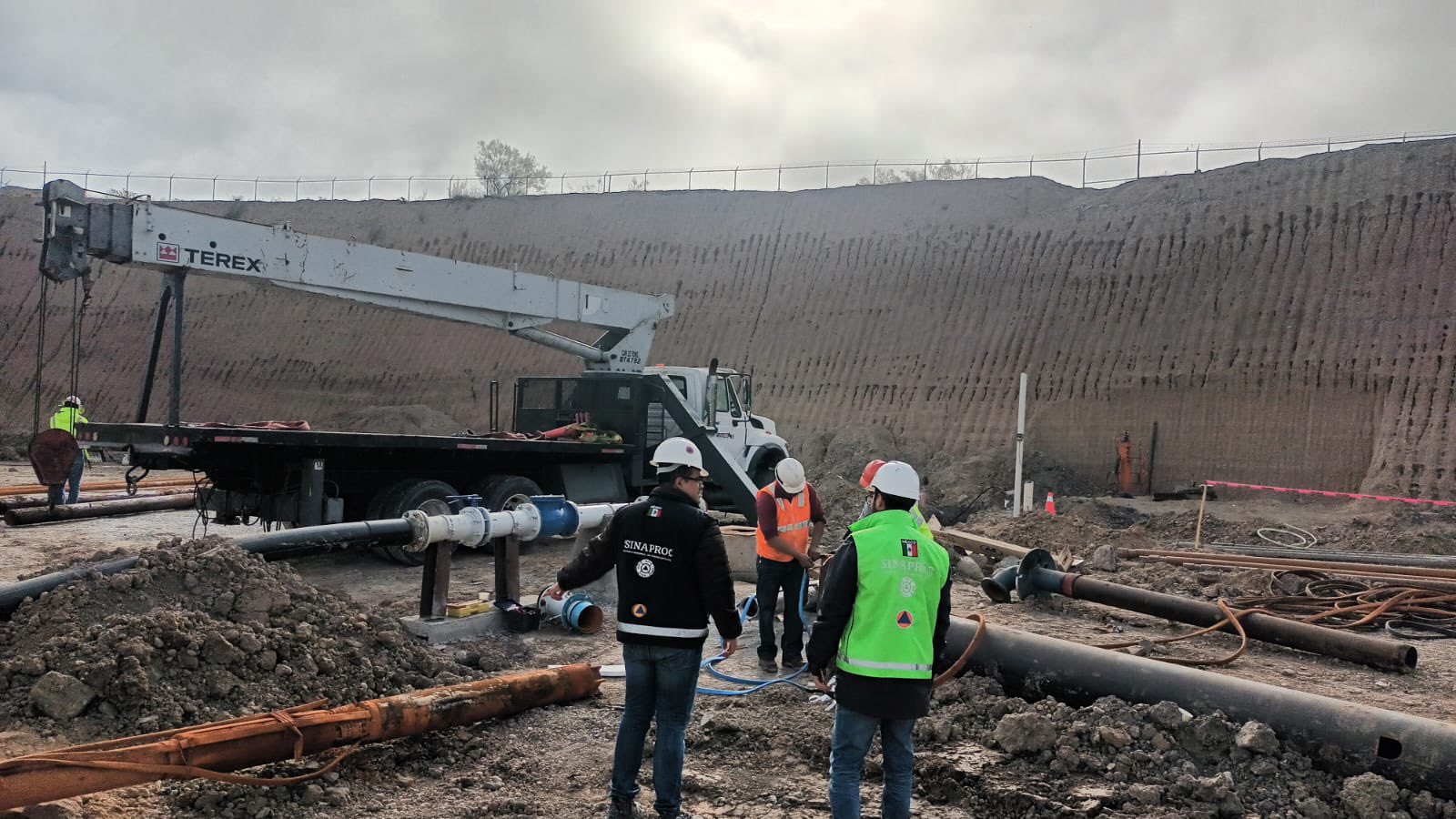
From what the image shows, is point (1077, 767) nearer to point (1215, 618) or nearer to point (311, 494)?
point (1215, 618)

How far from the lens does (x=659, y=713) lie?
466 cm

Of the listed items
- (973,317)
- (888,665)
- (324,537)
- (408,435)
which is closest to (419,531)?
(324,537)

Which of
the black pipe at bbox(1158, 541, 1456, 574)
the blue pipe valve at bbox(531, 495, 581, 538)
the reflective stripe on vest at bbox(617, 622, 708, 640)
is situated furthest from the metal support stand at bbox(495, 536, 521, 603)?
the black pipe at bbox(1158, 541, 1456, 574)

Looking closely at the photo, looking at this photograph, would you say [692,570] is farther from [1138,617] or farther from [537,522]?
[1138,617]

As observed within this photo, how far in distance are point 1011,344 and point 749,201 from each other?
10388 mm

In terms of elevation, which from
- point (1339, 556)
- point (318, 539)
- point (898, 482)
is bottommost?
point (1339, 556)

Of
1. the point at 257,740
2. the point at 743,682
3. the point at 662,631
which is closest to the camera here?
→ the point at 662,631

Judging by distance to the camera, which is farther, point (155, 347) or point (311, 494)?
point (155, 347)

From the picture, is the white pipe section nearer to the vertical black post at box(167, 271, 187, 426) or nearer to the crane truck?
the crane truck

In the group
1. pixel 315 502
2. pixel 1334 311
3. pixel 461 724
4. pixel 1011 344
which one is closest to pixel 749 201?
pixel 1011 344

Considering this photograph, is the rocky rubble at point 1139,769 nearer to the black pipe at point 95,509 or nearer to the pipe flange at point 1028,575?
the pipe flange at point 1028,575

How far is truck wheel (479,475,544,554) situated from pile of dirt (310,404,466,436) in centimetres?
1543

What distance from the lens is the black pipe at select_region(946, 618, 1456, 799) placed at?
15.9 ft

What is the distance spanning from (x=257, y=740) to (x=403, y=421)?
24.2 meters
